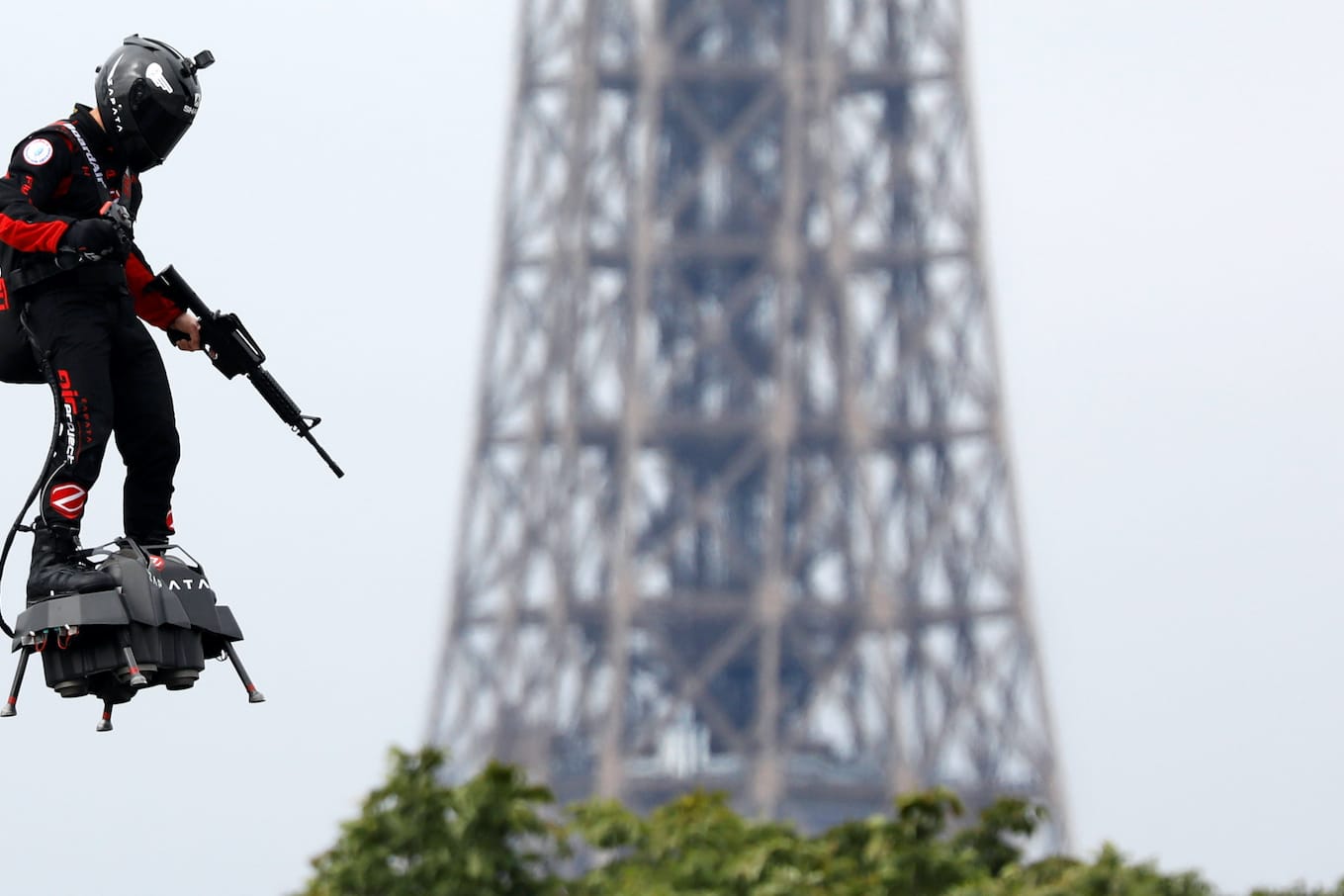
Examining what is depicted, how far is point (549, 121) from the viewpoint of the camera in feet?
384

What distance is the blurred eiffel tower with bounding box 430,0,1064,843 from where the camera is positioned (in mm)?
117125

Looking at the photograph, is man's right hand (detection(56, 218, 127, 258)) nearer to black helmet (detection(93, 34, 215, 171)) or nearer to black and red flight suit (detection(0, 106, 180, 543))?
black and red flight suit (detection(0, 106, 180, 543))

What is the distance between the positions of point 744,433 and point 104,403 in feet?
345

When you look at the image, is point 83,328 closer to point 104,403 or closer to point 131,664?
point 104,403

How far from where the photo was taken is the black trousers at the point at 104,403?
14.2 m

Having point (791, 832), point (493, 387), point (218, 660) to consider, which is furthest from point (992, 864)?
point (493, 387)

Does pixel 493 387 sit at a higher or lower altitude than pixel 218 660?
higher

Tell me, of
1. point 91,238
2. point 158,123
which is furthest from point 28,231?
point 158,123

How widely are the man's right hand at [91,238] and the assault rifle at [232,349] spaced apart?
0.56 metres

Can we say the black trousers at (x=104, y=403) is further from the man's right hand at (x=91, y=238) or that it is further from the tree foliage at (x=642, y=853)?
the tree foliage at (x=642, y=853)

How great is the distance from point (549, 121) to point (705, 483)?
12.9m

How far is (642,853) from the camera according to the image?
4500 centimetres

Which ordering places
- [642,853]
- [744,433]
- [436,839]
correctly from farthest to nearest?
[744,433] < [642,853] < [436,839]

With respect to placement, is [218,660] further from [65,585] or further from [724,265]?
[724,265]
